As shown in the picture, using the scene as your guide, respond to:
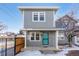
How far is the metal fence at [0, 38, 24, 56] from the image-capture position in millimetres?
6480

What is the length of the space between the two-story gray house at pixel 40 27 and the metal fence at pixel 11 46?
0.19 metres

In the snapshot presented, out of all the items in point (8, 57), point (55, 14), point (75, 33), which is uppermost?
point (55, 14)

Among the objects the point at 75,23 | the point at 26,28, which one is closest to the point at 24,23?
the point at 26,28

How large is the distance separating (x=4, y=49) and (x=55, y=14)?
1712mm

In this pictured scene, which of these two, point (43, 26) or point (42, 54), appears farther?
point (42, 54)

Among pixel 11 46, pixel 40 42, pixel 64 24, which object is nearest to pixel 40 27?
pixel 40 42

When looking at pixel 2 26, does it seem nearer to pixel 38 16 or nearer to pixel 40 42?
pixel 38 16

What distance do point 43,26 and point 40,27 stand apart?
3.5 inches

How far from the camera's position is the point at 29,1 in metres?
6.36

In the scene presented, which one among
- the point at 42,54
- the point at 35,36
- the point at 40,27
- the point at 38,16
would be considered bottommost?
the point at 42,54

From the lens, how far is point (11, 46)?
6.50 meters

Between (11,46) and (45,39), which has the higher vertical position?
(45,39)

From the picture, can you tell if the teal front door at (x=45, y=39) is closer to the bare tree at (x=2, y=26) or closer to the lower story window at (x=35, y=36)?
the lower story window at (x=35, y=36)

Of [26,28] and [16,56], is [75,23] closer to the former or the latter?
[26,28]
